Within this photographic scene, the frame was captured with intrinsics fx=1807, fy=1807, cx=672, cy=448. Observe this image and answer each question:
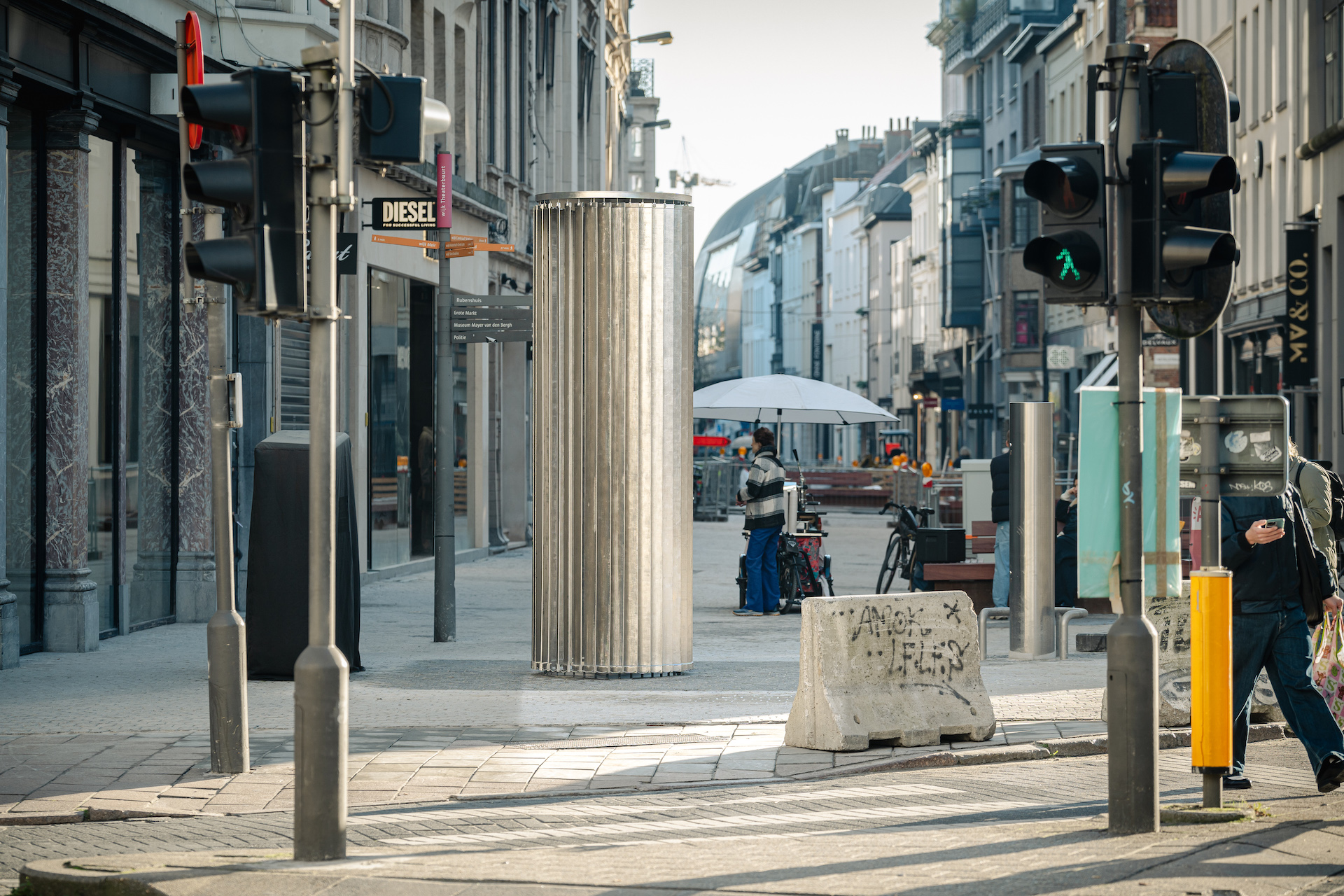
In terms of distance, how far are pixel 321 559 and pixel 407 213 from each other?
23.7 feet

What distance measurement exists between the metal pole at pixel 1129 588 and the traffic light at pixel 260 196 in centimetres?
315

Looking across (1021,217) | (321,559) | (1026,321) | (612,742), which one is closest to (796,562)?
(612,742)

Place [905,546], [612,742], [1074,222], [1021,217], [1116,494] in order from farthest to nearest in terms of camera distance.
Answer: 1. [1021,217]
2. [905,546]
3. [612,742]
4. [1116,494]
5. [1074,222]

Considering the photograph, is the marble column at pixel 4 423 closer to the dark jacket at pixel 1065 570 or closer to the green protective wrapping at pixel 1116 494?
the green protective wrapping at pixel 1116 494

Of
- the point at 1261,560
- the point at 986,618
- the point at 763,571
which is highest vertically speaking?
the point at 1261,560

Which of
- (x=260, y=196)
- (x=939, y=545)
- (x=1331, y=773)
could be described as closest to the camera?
(x=260, y=196)

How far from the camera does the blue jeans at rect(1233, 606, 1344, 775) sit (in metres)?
8.14

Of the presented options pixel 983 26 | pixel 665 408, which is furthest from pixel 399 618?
pixel 983 26

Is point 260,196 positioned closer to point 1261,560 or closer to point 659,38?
point 1261,560

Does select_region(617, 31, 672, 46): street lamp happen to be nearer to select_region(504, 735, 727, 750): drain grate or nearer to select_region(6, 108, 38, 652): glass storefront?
select_region(6, 108, 38, 652): glass storefront

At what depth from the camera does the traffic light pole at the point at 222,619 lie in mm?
8453

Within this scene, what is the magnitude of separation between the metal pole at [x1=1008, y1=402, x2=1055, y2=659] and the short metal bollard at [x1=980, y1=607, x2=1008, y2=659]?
0.64 feet

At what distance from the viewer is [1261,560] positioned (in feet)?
26.7

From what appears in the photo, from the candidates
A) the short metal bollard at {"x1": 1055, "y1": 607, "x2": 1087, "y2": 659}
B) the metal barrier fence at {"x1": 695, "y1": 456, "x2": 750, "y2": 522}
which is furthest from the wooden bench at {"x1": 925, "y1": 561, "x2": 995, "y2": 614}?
the metal barrier fence at {"x1": 695, "y1": 456, "x2": 750, "y2": 522}
